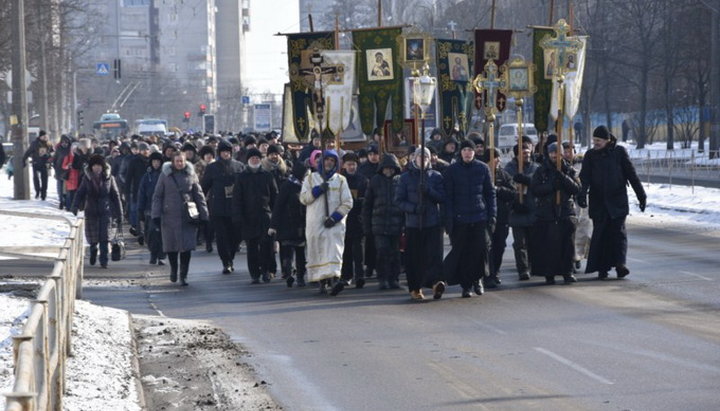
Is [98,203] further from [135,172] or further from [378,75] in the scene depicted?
[378,75]

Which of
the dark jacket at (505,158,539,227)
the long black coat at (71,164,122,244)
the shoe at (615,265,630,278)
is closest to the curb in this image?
the dark jacket at (505,158,539,227)

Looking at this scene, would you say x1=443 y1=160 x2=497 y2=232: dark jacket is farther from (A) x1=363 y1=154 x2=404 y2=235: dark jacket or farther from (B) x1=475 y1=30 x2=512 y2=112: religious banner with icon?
(B) x1=475 y1=30 x2=512 y2=112: religious banner with icon

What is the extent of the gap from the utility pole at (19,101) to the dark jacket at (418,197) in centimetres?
2061

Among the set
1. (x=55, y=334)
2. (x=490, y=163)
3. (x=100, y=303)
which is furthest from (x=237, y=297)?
(x=55, y=334)

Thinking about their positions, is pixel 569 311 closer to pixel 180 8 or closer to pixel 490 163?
pixel 490 163

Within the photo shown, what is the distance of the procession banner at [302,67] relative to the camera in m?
25.3

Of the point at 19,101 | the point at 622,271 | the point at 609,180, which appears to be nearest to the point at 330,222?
the point at 609,180

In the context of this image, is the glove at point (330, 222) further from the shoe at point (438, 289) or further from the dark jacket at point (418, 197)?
the shoe at point (438, 289)

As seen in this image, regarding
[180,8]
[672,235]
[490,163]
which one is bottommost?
[672,235]

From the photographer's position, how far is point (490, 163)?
16.8 meters

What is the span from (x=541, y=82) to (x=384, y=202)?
24.9 feet

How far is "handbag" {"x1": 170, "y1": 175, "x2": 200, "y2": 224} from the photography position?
1758 centimetres

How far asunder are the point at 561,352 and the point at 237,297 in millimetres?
5813

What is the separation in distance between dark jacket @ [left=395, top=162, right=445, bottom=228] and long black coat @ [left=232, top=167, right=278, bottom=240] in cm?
286
